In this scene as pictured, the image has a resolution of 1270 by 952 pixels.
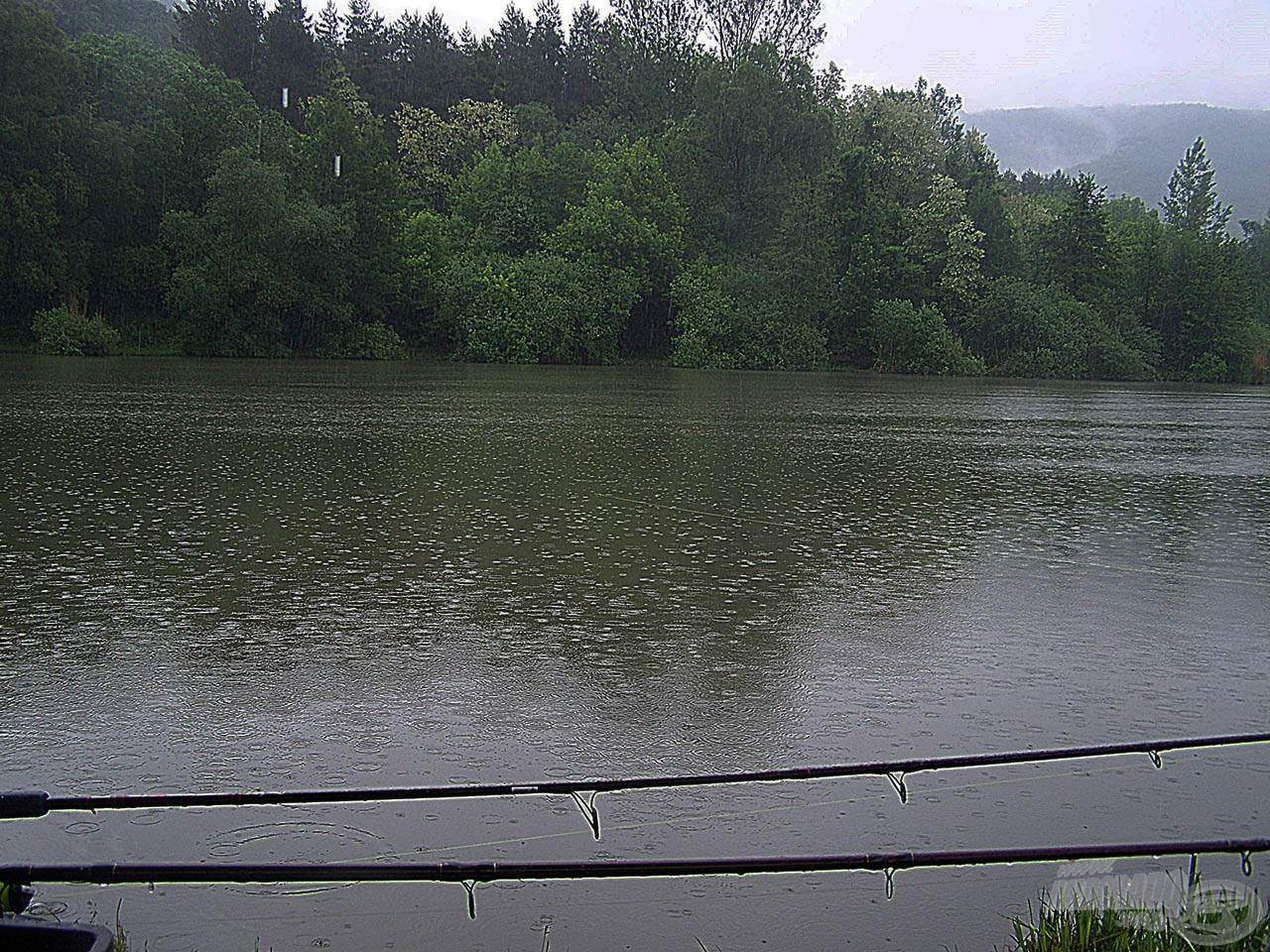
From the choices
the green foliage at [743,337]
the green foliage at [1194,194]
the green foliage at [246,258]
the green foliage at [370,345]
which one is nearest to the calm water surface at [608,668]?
the green foliage at [246,258]

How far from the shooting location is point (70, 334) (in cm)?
3816

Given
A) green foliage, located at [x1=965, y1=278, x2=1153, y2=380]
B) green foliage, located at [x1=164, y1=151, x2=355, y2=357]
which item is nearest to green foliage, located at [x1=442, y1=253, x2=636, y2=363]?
green foliage, located at [x1=164, y1=151, x2=355, y2=357]

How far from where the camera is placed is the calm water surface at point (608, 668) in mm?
3068

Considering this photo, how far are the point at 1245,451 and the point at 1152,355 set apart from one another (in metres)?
39.1

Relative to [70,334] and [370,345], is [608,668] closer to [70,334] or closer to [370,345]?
[70,334]

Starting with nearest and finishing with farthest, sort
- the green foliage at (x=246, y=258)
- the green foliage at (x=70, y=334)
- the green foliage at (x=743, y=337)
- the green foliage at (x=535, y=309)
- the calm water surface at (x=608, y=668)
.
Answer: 1. the calm water surface at (x=608, y=668)
2. the green foliage at (x=70, y=334)
3. the green foliage at (x=246, y=258)
4. the green foliage at (x=535, y=309)
5. the green foliage at (x=743, y=337)

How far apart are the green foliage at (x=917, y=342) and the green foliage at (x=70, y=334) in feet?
84.6

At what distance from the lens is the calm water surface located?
3068 millimetres

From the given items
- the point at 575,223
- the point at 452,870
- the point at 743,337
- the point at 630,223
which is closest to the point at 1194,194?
the point at 743,337

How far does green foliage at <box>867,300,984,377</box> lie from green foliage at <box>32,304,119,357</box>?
25.8m

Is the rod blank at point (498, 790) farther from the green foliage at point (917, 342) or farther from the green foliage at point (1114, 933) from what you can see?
the green foliage at point (917, 342)

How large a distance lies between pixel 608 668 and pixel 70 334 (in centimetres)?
3748

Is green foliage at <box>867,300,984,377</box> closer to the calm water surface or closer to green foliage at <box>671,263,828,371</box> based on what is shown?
green foliage at <box>671,263,828,371</box>

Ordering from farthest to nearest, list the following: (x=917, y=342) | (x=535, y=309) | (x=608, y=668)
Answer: (x=917, y=342) → (x=535, y=309) → (x=608, y=668)
